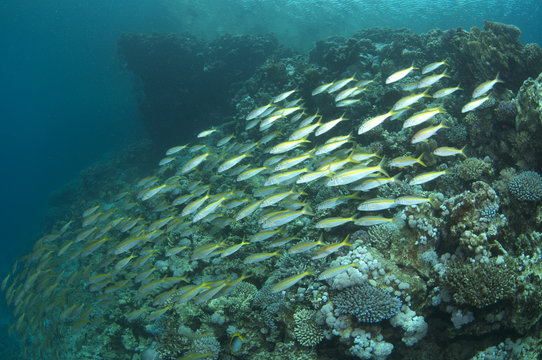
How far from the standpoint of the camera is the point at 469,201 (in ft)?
12.9

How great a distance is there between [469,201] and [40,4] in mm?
84586

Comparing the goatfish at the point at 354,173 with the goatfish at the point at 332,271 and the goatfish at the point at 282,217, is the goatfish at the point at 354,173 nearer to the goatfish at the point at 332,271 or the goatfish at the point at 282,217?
the goatfish at the point at 282,217

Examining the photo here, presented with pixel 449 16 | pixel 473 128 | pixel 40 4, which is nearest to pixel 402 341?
pixel 473 128

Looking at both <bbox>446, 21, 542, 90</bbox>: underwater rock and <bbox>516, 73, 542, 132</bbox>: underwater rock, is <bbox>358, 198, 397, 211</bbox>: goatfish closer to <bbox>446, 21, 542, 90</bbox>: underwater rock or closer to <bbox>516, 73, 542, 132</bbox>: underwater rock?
<bbox>516, 73, 542, 132</bbox>: underwater rock

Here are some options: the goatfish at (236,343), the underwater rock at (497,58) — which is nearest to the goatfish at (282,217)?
the goatfish at (236,343)

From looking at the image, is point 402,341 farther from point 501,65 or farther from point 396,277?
point 501,65

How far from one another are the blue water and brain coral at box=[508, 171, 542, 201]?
2924 cm

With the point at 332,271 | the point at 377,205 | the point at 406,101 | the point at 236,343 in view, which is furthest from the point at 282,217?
the point at 406,101

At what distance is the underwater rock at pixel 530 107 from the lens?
15.2 feet

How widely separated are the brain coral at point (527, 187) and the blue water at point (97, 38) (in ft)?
95.9

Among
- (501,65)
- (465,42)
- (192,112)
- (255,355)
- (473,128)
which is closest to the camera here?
(255,355)

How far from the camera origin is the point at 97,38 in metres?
63.7

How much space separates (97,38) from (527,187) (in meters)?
87.5

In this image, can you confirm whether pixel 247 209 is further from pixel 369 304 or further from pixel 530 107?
pixel 530 107
